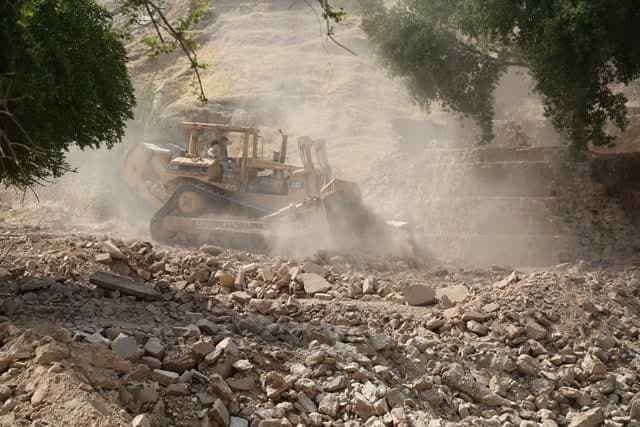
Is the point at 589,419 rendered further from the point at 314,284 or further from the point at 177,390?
the point at 177,390

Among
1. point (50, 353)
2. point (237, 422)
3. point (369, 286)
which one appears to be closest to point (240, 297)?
point (369, 286)

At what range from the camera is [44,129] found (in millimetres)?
9906

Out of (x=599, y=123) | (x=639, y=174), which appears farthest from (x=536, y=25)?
(x=639, y=174)

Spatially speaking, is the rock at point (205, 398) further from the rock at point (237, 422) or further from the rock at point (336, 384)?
the rock at point (336, 384)

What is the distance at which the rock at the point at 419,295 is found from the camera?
413 inches

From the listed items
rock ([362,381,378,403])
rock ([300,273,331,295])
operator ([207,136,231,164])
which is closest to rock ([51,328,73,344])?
rock ([362,381,378,403])

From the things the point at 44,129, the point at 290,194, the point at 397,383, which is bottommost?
the point at 397,383

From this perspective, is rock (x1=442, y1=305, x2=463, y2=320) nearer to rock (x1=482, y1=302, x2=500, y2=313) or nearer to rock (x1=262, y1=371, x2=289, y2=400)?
rock (x1=482, y1=302, x2=500, y2=313)

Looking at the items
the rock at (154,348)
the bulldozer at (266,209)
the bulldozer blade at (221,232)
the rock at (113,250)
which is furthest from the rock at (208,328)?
the bulldozer blade at (221,232)

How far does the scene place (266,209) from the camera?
17000mm

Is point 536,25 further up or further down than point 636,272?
further up

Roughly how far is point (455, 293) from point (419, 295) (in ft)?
2.28

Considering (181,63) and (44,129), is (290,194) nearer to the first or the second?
(44,129)

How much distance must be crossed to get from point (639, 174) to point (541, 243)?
9.16ft
